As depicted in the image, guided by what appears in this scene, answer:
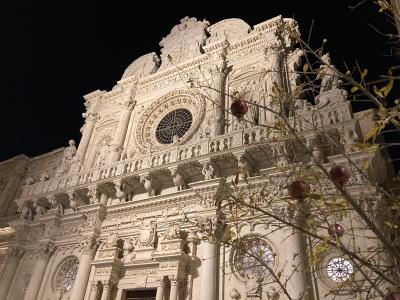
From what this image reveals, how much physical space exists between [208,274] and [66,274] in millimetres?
6183

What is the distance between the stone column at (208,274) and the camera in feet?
28.5

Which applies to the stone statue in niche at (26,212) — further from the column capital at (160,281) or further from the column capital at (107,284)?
the column capital at (160,281)

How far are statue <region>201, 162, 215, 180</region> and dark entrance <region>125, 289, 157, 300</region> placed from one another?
3.63 meters

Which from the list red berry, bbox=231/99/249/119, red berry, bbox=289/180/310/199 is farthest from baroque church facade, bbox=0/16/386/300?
red berry, bbox=289/180/310/199

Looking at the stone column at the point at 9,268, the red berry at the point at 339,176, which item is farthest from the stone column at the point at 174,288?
the stone column at the point at 9,268

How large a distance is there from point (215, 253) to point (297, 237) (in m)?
2.28

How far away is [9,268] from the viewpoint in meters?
13.4

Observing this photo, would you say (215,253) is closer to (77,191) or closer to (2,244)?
(77,191)

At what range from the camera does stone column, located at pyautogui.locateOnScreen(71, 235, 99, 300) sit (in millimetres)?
10857

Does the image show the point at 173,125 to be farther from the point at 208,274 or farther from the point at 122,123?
the point at 208,274

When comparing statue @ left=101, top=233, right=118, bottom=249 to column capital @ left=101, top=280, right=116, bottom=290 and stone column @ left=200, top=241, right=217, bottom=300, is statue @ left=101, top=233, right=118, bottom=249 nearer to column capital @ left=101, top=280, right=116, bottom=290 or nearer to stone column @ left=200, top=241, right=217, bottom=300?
column capital @ left=101, top=280, right=116, bottom=290

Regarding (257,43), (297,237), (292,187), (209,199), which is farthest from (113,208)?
A: (292,187)

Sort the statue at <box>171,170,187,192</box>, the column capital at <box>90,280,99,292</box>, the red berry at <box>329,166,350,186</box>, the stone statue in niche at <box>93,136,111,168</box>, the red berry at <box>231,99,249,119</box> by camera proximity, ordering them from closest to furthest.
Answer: the red berry at <box>329,166,350,186</box>, the red berry at <box>231,99,249,119</box>, the column capital at <box>90,280,99,292</box>, the statue at <box>171,170,187,192</box>, the stone statue in niche at <box>93,136,111,168</box>

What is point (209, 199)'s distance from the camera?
33.0ft
